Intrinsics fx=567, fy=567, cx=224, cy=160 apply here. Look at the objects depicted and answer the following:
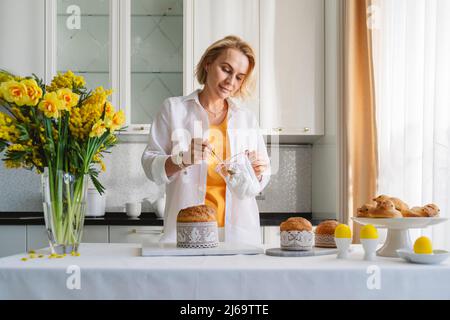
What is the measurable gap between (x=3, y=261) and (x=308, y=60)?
8.33 ft

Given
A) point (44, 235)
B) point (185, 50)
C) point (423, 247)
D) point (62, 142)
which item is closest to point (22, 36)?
point (185, 50)

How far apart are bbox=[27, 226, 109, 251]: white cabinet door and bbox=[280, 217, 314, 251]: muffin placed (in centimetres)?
190

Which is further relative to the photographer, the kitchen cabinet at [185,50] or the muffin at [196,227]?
the kitchen cabinet at [185,50]

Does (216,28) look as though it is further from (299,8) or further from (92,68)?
(92,68)

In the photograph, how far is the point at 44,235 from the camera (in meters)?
3.28

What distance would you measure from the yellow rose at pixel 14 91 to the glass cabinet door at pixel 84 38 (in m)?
2.15

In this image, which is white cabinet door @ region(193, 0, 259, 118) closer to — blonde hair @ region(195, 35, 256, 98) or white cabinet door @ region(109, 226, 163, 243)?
white cabinet door @ region(109, 226, 163, 243)

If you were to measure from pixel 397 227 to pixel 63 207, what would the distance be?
3.05 ft

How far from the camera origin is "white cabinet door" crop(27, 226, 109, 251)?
129 inches

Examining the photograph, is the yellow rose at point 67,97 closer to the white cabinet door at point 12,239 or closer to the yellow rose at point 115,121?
the yellow rose at point 115,121

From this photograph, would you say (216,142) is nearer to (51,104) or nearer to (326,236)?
(326,236)

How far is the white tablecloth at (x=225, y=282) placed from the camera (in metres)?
1.33

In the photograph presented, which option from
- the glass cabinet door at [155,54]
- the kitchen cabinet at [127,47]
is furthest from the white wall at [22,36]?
the glass cabinet door at [155,54]
